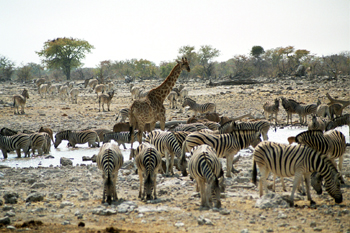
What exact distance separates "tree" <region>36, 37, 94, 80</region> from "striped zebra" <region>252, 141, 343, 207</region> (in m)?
52.7

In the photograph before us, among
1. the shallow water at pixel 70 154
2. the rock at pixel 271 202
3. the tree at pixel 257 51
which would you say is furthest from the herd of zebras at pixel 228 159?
the tree at pixel 257 51

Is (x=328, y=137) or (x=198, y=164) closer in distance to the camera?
(x=198, y=164)

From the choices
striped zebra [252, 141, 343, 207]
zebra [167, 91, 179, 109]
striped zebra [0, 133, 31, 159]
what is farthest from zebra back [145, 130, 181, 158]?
zebra [167, 91, 179, 109]

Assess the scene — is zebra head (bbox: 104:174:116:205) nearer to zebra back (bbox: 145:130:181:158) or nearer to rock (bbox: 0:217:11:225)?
rock (bbox: 0:217:11:225)

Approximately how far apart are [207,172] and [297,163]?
5.42 feet

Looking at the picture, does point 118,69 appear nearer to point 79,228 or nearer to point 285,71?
point 285,71

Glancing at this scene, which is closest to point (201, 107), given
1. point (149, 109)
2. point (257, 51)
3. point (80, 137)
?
point (80, 137)

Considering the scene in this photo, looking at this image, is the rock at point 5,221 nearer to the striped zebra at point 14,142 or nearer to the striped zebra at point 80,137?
the striped zebra at point 14,142

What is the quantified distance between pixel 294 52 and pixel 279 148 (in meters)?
51.3

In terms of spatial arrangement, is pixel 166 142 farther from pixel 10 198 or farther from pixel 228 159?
pixel 10 198

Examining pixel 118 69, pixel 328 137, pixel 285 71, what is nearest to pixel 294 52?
pixel 285 71

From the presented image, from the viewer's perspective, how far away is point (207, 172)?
670cm

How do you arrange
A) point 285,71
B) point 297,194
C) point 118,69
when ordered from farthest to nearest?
point 118,69 < point 285,71 < point 297,194

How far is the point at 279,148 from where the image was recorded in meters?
7.20
